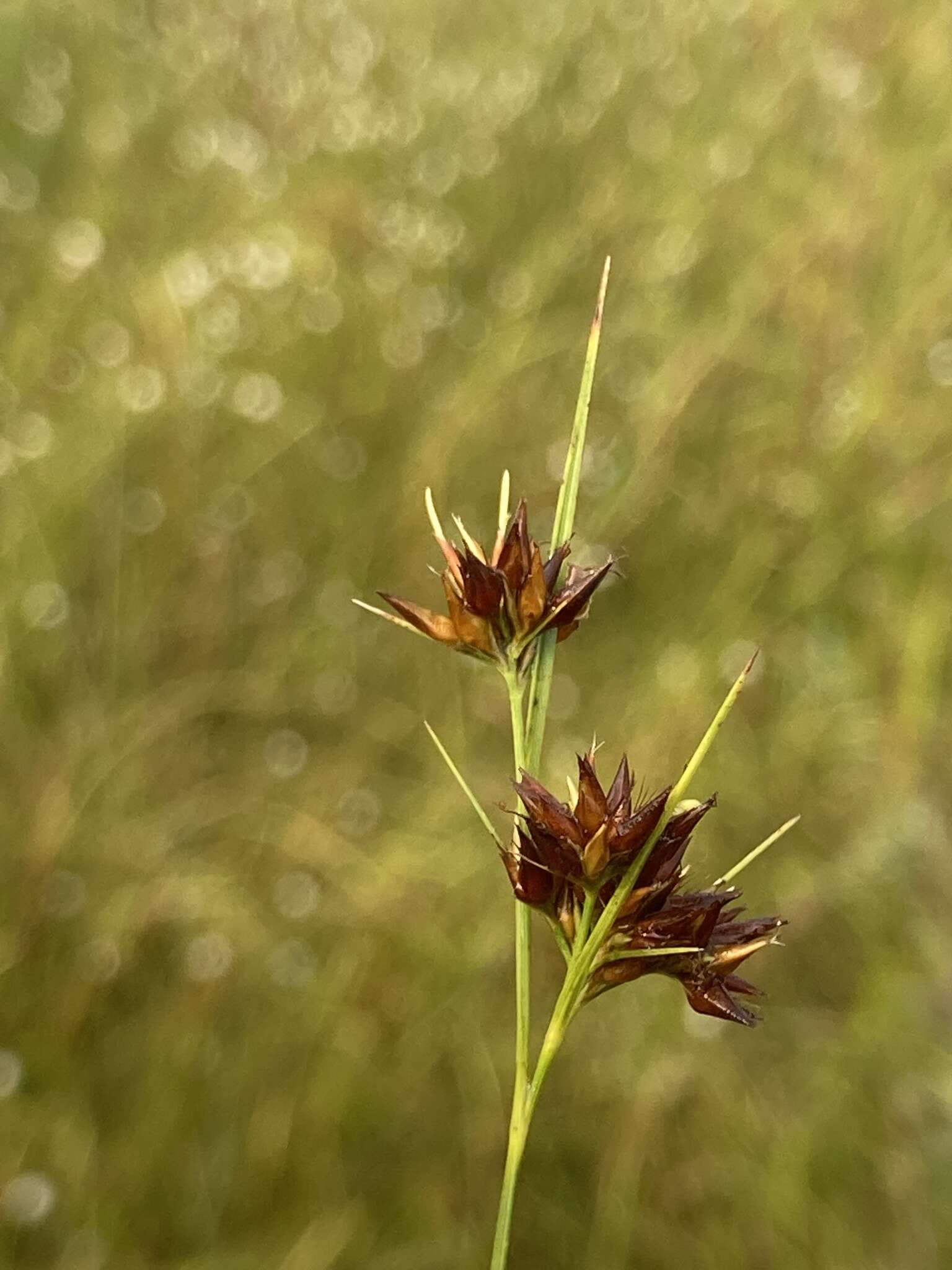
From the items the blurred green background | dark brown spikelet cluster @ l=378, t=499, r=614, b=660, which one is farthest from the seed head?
the blurred green background

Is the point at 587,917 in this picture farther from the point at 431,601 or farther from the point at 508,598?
the point at 431,601

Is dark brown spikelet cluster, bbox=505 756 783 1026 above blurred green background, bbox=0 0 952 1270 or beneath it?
beneath

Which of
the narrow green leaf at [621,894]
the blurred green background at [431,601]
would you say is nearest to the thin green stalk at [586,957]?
the narrow green leaf at [621,894]

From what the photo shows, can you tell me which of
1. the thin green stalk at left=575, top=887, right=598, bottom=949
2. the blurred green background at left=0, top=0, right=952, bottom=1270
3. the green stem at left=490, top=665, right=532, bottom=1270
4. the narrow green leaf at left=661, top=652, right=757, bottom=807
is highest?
the blurred green background at left=0, top=0, right=952, bottom=1270

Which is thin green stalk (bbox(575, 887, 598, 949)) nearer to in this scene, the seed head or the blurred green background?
the seed head

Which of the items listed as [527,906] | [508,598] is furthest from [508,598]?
[527,906]

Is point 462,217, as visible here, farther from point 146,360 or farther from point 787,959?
point 787,959

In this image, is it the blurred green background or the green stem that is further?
the blurred green background

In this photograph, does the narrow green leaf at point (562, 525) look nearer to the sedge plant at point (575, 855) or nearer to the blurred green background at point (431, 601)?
the sedge plant at point (575, 855)
